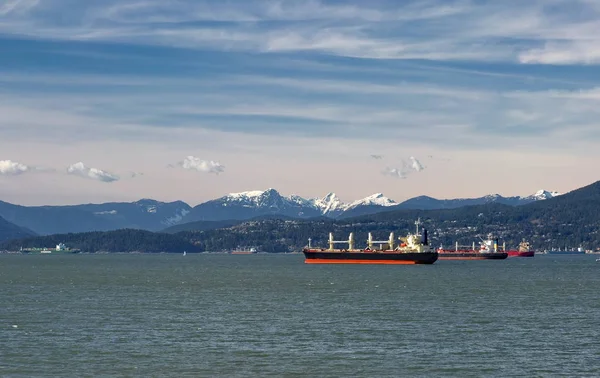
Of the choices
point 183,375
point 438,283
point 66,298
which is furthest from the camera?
point 438,283

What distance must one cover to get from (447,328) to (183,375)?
28.2 meters

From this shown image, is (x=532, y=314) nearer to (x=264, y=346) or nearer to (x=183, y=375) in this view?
(x=264, y=346)

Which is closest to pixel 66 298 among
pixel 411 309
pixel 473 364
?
pixel 411 309

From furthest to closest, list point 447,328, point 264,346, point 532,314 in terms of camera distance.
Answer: point 532,314 < point 447,328 < point 264,346

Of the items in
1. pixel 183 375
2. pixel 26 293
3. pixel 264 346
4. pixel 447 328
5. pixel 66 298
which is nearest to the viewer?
pixel 183 375

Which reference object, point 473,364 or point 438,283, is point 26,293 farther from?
point 473,364

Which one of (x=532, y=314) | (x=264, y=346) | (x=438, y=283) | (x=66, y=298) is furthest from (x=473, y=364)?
(x=438, y=283)

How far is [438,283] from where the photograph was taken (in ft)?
476

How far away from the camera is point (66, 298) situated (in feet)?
351

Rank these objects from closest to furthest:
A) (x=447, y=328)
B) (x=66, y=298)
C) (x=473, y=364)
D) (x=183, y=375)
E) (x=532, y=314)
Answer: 1. (x=183, y=375)
2. (x=473, y=364)
3. (x=447, y=328)
4. (x=532, y=314)
5. (x=66, y=298)

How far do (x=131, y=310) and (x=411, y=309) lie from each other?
90.7 ft

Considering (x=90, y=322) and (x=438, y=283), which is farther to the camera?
(x=438, y=283)

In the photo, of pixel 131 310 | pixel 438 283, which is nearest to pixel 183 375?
pixel 131 310

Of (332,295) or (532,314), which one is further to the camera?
(332,295)
